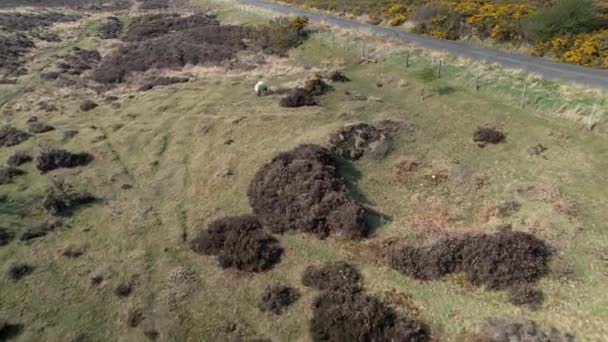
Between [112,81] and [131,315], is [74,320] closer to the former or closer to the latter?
[131,315]

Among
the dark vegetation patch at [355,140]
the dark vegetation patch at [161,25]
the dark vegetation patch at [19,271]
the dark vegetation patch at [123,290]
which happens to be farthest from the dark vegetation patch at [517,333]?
the dark vegetation patch at [161,25]

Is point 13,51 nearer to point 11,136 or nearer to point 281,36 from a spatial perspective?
point 11,136

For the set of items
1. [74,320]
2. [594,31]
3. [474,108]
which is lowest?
[74,320]

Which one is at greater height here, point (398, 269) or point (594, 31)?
point (594, 31)

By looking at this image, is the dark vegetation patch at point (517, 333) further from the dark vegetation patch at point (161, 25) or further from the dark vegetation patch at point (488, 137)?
the dark vegetation patch at point (161, 25)

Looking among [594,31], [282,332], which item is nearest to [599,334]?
[282,332]

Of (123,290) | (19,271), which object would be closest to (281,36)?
(19,271)

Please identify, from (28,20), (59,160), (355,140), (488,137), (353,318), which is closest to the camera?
(353,318)
